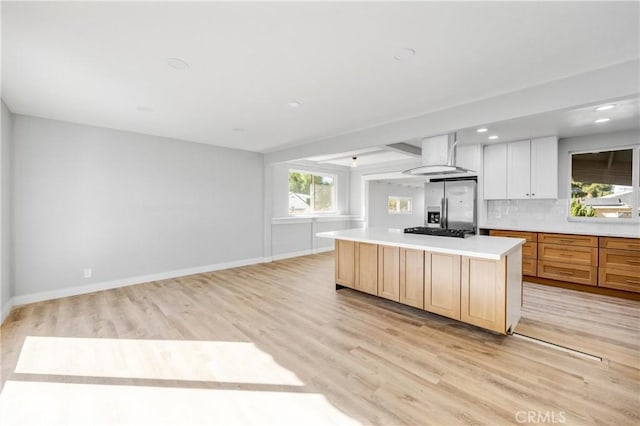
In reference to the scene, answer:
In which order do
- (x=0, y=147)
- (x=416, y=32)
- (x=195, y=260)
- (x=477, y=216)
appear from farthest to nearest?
(x=195, y=260)
(x=477, y=216)
(x=0, y=147)
(x=416, y=32)

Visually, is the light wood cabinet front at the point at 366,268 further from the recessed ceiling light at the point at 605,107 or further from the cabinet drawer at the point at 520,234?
the recessed ceiling light at the point at 605,107

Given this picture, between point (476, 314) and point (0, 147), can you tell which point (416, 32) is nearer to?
point (476, 314)

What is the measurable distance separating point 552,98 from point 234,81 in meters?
2.90

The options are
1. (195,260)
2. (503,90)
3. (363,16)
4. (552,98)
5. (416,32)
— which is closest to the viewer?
(363,16)

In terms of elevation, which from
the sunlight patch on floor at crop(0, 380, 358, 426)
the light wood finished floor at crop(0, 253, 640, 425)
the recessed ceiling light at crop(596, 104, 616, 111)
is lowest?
the sunlight patch on floor at crop(0, 380, 358, 426)

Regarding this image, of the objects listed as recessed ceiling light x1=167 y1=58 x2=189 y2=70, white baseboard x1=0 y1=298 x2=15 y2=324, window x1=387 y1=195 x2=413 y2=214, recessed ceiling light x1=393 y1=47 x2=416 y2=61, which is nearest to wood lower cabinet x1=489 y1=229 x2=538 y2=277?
recessed ceiling light x1=393 y1=47 x2=416 y2=61

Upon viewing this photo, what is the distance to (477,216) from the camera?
14.4 feet

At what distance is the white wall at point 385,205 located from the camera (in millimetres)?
8545

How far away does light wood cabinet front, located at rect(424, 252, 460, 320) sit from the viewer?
9.23 ft

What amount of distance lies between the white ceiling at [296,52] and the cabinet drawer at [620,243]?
272cm

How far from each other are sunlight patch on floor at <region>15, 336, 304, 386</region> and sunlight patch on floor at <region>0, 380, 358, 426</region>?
0.49 feet

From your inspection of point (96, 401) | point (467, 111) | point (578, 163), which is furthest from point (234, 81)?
point (578, 163)

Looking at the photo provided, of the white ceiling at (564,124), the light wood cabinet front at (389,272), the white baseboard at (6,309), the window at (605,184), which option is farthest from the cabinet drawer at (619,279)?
the white baseboard at (6,309)

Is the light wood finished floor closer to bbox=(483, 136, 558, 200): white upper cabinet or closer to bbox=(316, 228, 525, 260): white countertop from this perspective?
bbox=(316, 228, 525, 260): white countertop
